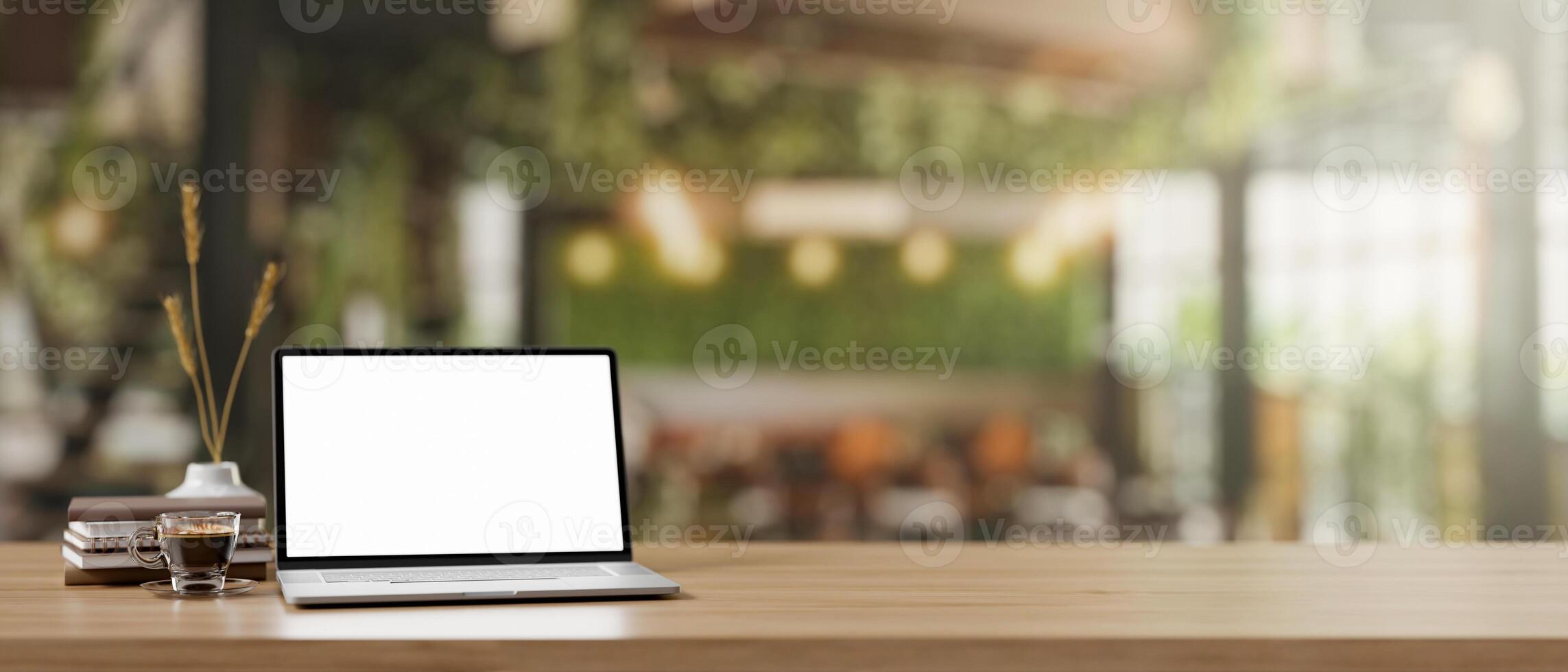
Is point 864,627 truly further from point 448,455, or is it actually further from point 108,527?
point 108,527

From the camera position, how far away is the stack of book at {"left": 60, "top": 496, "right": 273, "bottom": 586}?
1.07m

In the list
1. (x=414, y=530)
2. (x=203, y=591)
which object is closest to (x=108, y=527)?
(x=203, y=591)

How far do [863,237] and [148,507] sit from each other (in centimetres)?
312

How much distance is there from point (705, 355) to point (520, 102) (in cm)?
98

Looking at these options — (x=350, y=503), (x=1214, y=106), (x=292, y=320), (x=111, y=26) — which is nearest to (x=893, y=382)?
(x=1214, y=106)

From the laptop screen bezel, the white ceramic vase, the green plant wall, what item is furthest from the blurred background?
the laptop screen bezel

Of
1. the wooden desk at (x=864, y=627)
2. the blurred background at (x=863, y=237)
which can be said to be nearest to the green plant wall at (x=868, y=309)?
the blurred background at (x=863, y=237)

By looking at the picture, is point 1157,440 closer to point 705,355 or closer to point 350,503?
point 705,355

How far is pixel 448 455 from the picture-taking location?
1137 millimetres

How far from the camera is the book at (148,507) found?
1.09 m

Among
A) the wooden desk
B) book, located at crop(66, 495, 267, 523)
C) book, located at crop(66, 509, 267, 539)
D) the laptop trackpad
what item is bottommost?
the wooden desk

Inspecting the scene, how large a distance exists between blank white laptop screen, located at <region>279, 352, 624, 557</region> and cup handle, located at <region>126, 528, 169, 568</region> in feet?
0.37

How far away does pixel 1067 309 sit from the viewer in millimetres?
4117

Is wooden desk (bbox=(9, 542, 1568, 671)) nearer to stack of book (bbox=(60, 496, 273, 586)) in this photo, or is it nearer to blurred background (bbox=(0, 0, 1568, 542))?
stack of book (bbox=(60, 496, 273, 586))
